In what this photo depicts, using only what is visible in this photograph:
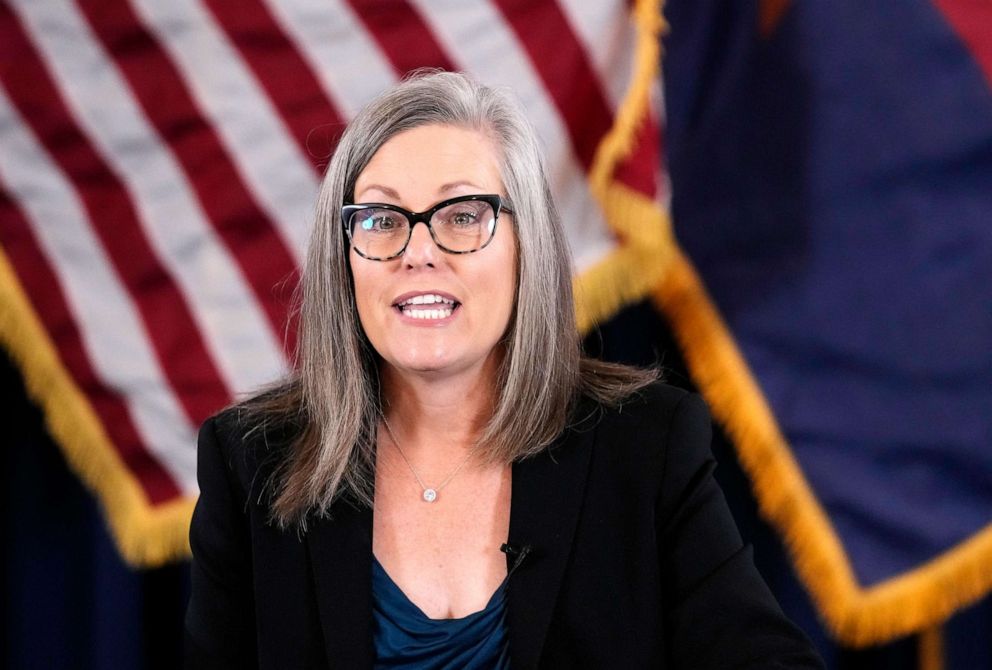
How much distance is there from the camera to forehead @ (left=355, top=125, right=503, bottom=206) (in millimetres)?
1043

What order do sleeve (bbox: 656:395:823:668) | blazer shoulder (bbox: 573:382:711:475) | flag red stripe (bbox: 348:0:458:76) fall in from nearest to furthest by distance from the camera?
sleeve (bbox: 656:395:823:668), blazer shoulder (bbox: 573:382:711:475), flag red stripe (bbox: 348:0:458:76)

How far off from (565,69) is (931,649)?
114cm

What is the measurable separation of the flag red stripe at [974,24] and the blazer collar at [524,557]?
95 centimetres

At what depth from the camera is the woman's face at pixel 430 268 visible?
104 cm

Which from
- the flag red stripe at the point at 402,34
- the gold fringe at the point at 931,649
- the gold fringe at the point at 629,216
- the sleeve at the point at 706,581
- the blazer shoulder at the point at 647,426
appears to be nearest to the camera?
the sleeve at the point at 706,581

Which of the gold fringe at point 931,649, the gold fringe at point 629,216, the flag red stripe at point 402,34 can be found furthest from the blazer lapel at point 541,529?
the gold fringe at point 931,649

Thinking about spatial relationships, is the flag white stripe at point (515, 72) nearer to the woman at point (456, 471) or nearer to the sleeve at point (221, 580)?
the woman at point (456, 471)

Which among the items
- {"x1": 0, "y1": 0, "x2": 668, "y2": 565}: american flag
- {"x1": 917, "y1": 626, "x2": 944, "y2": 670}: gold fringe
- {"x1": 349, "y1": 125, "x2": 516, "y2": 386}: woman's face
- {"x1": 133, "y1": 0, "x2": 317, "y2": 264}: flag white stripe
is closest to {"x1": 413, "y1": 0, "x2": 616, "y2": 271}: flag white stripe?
{"x1": 0, "y1": 0, "x2": 668, "y2": 565}: american flag

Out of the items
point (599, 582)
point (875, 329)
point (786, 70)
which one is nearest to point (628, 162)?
point (786, 70)

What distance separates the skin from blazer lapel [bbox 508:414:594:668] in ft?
0.12

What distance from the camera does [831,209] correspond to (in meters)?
1.71

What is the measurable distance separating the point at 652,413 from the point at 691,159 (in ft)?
2.52

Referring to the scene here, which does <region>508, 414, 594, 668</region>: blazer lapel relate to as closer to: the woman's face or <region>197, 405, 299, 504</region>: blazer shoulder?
the woman's face

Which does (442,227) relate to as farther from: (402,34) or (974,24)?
(974,24)
